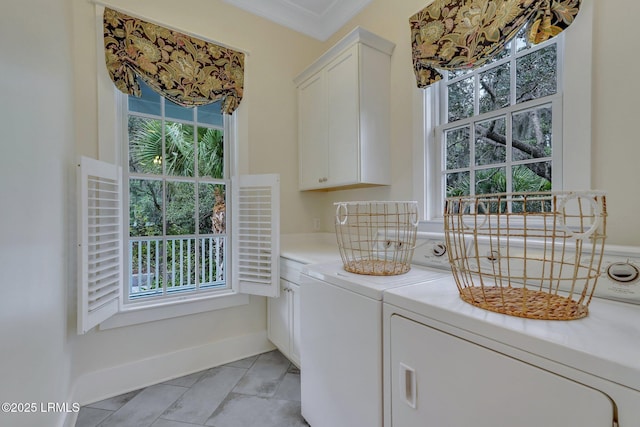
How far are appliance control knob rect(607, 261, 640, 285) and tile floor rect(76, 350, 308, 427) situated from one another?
5.26 feet

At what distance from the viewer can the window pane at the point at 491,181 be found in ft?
5.39

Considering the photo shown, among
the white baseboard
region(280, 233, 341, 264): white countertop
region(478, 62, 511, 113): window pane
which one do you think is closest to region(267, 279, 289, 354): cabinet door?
the white baseboard

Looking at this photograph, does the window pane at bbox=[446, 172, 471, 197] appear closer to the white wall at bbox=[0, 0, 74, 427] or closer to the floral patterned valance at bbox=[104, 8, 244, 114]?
the floral patterned valance at bbox=[104, 8, 244, 114]

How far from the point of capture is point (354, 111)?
2064mm

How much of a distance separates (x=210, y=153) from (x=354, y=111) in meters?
1.28

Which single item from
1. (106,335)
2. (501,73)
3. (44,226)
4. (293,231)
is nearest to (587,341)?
(501,73)

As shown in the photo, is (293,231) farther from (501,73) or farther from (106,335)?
(501,73)

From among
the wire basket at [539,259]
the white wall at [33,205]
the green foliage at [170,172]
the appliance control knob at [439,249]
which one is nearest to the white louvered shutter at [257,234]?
the green foliage at [170,172]

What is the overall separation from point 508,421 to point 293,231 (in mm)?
2200

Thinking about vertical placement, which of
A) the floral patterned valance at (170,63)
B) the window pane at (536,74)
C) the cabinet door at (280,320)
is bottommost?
the cabinet door at (280,320)

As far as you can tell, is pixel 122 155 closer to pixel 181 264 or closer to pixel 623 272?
pixel 181 264

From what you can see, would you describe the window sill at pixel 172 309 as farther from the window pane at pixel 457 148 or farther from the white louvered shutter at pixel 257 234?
the window pane at pixel 457 148

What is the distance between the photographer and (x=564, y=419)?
611 millimetres

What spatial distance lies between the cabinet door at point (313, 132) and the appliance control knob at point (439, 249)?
1179 millimetres
